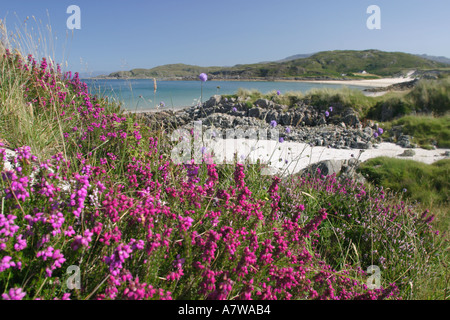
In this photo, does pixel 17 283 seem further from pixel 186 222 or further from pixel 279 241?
pixel 279 241

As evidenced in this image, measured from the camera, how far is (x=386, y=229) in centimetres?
321

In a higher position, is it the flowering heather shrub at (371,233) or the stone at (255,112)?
the stone at (255,112)

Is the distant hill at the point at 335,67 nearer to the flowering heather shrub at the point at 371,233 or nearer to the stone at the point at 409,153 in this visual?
the stone at the point at 409,153

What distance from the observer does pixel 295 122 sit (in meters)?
14.3

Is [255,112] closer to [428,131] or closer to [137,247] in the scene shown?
[428,131]

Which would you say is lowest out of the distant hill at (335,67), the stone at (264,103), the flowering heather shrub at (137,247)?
the flowering heather shrub at (137,247)

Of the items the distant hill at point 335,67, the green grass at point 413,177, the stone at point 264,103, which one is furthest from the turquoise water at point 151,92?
the distant hill at point 335,67

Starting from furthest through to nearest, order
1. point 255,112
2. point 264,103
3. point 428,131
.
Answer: point 264,103 → point 255,112 → point 428,131

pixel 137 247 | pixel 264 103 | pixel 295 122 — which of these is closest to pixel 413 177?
pixel 137 247

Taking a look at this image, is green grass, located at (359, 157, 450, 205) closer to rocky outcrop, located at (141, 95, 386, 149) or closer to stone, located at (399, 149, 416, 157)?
stone, located at (399, 149, 416, 157)

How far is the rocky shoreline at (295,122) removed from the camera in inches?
395

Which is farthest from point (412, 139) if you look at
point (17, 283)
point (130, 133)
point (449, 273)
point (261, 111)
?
point (17, 283)

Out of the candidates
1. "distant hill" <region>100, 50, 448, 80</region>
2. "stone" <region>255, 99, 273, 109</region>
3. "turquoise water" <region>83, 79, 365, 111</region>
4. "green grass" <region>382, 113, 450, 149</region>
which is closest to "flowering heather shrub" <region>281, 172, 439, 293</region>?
"turquoise water" <region>83, 79, 365, 111</region>

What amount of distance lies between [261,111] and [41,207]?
14.2 meters
